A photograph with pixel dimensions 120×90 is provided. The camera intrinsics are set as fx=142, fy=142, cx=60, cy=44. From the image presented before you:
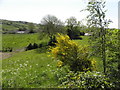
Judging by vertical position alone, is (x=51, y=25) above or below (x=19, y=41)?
above

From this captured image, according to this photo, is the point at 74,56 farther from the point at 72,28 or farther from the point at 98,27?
the point at 72,28

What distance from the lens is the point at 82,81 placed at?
5.88 metres

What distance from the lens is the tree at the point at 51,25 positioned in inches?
1672

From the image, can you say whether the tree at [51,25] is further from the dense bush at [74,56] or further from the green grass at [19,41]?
the dense bush at [74,56]

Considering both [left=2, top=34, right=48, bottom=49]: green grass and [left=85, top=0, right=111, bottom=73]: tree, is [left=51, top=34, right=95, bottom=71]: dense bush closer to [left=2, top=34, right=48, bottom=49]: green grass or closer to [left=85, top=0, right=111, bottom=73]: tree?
[left=85, top=0, right=111, bottom=73]: tree

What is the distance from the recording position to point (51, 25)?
139 ft

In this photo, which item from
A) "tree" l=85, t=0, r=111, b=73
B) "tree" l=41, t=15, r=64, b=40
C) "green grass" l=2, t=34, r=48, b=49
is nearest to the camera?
"tree" l=85, t=0, r=111, b=73

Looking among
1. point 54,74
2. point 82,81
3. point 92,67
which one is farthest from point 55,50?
point 82,81

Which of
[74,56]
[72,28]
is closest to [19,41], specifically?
[72,28]

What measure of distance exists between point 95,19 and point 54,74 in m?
6.65

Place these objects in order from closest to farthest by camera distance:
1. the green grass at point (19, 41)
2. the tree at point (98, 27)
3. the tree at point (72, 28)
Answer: the tree at point (98, 27), the tree at point (72, 28), the green grass at point (19, 41)

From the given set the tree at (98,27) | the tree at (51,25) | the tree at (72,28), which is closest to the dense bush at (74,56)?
the tree at (98,27)

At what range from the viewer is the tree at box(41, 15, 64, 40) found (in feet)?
139

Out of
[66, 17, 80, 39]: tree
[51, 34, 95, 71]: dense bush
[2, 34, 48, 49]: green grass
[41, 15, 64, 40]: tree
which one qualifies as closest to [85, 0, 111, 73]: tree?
[51, 34, 95, 71]: dense bush
